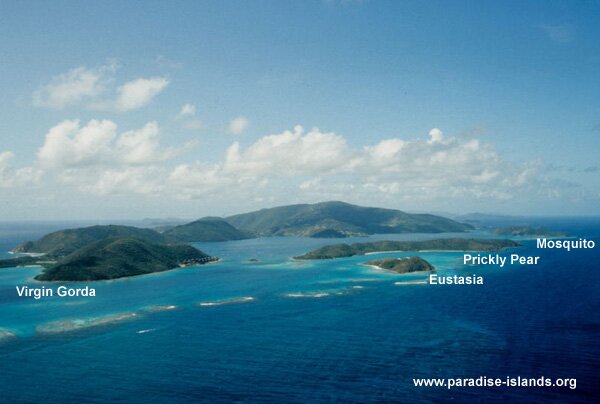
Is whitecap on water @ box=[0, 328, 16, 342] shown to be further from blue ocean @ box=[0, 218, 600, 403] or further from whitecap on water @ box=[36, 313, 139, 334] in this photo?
whitecap on water @ box=[36, 313, 139, 334]

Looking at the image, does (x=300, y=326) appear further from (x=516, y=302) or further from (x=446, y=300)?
(x=516, y=302)

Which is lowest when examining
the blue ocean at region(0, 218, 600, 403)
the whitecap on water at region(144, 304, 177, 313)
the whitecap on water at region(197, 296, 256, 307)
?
the blue ocean at region(0, 218, 600, 403)

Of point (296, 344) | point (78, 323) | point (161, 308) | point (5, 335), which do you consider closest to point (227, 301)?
point (161, 308)

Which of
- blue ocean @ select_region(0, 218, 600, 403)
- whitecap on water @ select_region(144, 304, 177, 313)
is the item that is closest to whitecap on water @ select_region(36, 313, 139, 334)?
blue ocean @ select_region(0, 218, 600, 403)

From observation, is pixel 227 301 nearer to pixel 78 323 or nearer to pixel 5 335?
pixel 78 323

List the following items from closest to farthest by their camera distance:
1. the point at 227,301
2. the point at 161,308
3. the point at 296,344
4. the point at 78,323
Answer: the point at 296,344, the point at 78,323, the point at 161,308, the point at 227,301

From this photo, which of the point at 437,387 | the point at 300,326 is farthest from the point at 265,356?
the point at 437,387

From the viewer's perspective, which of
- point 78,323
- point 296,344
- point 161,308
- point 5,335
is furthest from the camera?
point 161,308

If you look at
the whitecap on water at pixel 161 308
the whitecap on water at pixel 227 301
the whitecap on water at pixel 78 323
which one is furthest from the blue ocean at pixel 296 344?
the whitecap on water at pixel 161 308
